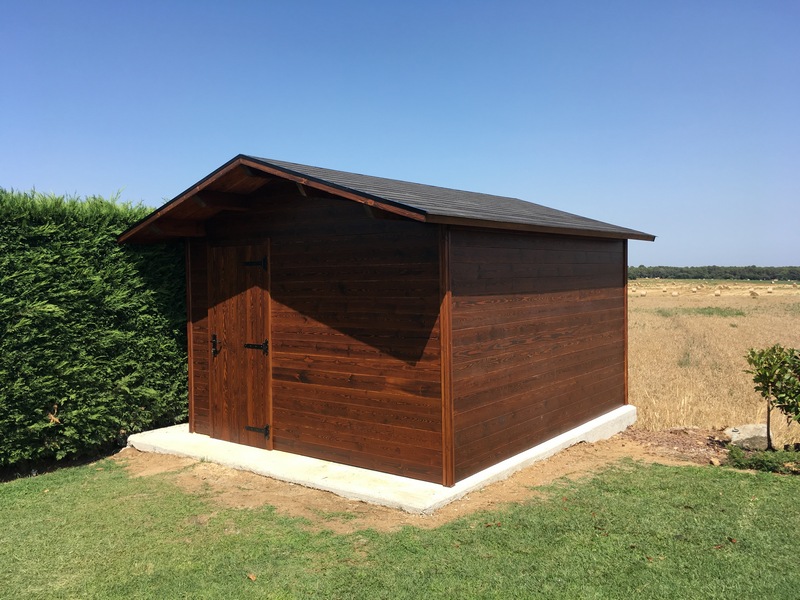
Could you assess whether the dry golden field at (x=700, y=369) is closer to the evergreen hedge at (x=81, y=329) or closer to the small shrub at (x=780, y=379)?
the small shrub at (x=780, y=379)

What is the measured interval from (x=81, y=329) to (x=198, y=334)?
4.57ft

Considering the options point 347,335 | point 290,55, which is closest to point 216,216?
point 347,335

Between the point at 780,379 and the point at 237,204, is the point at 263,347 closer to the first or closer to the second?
the point at 237,204

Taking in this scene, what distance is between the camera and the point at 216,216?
24.1 feet

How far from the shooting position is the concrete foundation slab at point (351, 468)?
5.20 meters

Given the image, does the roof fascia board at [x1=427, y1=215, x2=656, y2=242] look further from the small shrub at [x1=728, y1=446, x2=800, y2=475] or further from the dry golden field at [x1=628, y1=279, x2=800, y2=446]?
the small shrub at [x1=728, y1=446, x2=800, y2=475]

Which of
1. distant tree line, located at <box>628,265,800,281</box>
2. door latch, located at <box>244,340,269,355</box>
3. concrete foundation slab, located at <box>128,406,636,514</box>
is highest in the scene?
distant tree line, located at <box>628,265,800,281</box>

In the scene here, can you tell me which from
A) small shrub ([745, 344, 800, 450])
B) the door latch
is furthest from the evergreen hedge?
small shrub ([745, 344, 800, 450])

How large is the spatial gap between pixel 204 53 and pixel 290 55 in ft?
7.26

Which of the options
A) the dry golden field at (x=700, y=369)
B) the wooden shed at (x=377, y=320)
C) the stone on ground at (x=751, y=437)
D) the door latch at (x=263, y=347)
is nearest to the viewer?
the wooden shed at (x=377, y=320)

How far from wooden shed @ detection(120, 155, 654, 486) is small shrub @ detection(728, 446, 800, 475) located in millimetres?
1901

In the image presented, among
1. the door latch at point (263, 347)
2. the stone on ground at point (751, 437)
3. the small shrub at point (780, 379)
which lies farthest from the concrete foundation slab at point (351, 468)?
the small shrub at point (780, 379)

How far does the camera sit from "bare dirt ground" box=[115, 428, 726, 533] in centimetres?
492

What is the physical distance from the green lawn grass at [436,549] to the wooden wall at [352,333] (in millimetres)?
1222
